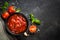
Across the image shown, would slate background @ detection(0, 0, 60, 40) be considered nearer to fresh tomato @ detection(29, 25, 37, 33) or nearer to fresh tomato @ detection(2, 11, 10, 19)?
fresh tomato @ detection(29, 25, 37, 33)

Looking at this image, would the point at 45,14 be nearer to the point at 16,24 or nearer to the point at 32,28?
the point at 32,28

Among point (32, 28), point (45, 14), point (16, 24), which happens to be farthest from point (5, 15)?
point (45, 14)

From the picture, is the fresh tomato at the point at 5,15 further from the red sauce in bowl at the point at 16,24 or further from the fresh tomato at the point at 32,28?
the fresh tomato at the point at 32,28

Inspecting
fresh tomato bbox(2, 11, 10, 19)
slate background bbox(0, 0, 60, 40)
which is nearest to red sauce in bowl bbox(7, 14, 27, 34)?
fresh tomato bbox(2, 11, 10, 19)

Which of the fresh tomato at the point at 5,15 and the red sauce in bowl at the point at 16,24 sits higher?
the fresh tomato at the point at 5,15

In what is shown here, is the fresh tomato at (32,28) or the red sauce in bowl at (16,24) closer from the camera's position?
the red sauce in bowl at (16,24)

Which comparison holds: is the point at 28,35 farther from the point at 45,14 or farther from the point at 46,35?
the point at 45,14

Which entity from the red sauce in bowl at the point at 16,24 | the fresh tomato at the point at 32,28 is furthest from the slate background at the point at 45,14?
the red sauce in bowl at the point at 16,24
